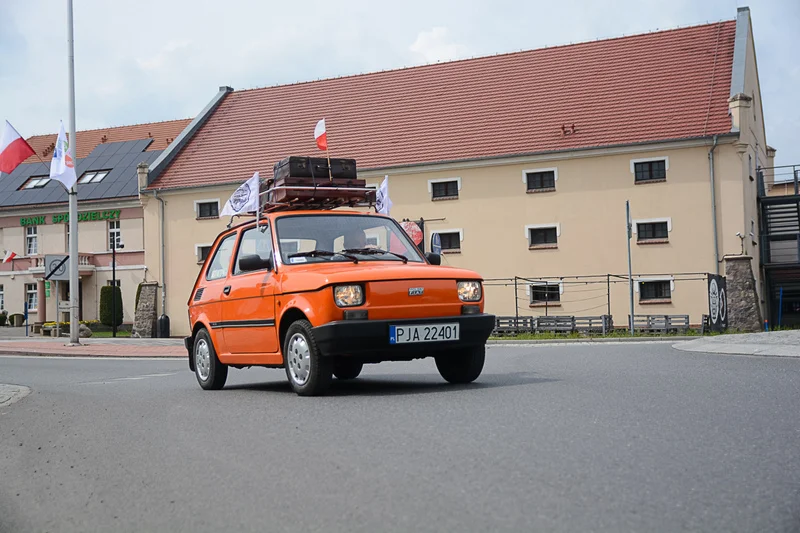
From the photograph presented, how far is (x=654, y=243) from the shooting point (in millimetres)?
35719

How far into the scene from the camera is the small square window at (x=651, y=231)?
35.9 m

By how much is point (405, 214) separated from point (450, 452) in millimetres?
35146

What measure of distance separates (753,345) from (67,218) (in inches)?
1819

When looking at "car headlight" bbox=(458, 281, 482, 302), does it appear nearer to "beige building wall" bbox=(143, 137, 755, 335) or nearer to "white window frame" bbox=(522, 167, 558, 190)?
"beige building wall" bbox=(143, 137, 755, 335)

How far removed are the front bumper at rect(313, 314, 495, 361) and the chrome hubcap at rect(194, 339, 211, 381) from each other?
106 inches

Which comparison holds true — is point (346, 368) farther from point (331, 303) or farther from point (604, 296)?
point (604, 296)

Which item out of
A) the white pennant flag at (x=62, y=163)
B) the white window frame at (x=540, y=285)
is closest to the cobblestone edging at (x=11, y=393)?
the white pennant flag at (x=62, y=163)

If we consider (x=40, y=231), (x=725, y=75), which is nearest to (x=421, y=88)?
(x=725, y=75)

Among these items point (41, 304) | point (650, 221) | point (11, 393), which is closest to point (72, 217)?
point (11, 393)

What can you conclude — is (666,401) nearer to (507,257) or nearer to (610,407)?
(610,407)

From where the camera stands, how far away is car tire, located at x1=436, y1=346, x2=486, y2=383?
9375mm

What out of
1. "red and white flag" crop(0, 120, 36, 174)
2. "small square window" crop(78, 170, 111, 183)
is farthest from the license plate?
"small square window" crop(78, 170, 111, 183)

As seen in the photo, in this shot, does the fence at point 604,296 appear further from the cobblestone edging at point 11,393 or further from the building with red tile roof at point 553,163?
the cobblestone edging at point 11,393

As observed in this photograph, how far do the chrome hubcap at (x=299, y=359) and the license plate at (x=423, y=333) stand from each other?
0.81 metres
